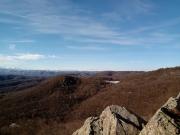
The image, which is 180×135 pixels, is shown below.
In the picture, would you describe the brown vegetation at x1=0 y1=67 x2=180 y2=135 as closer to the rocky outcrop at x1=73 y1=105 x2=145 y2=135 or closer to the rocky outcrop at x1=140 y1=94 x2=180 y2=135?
the rocky outcrop at x1=73 y1=105 x2=145 y2=135

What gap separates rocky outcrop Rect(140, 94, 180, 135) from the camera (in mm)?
12844

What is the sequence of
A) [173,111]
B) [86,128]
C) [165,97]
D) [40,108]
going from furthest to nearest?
[40,108] → [165,97] → [86,128] → [173,111]

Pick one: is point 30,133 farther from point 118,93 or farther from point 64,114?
Result: point 118,93

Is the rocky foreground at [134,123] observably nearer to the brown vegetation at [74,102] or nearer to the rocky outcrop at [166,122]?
the rocky outcrop at [166,122]

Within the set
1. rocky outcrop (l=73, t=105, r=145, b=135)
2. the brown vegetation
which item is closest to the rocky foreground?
rocky outcrop (l=73, t=105, r=145, b=135)

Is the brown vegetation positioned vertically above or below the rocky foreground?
below

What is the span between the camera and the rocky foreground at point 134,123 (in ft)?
42.9

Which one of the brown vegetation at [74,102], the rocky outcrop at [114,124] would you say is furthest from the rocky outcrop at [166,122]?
the brown vegetation at [74,102]

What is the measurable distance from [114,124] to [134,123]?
4.69 ft

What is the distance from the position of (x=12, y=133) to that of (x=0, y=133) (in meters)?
1.54

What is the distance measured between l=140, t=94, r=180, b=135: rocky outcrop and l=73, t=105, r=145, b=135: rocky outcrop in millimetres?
3564

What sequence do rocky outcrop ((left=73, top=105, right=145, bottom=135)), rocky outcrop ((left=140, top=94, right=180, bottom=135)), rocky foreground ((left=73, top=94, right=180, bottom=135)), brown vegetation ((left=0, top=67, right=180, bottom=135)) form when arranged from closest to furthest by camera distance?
rocky outcrop ((left=140, top=94, right=180, bottom=135)), rocky foreground ((left=73, top=94, right=180, bottom=135)), rocky outcrop ((left=73, top=105, right=145, bottom=135)), brown vegetation ((left=0, top=67, right=180, bottom=135))

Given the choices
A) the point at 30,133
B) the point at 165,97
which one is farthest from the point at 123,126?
the point at 165,97

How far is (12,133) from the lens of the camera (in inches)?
1468
